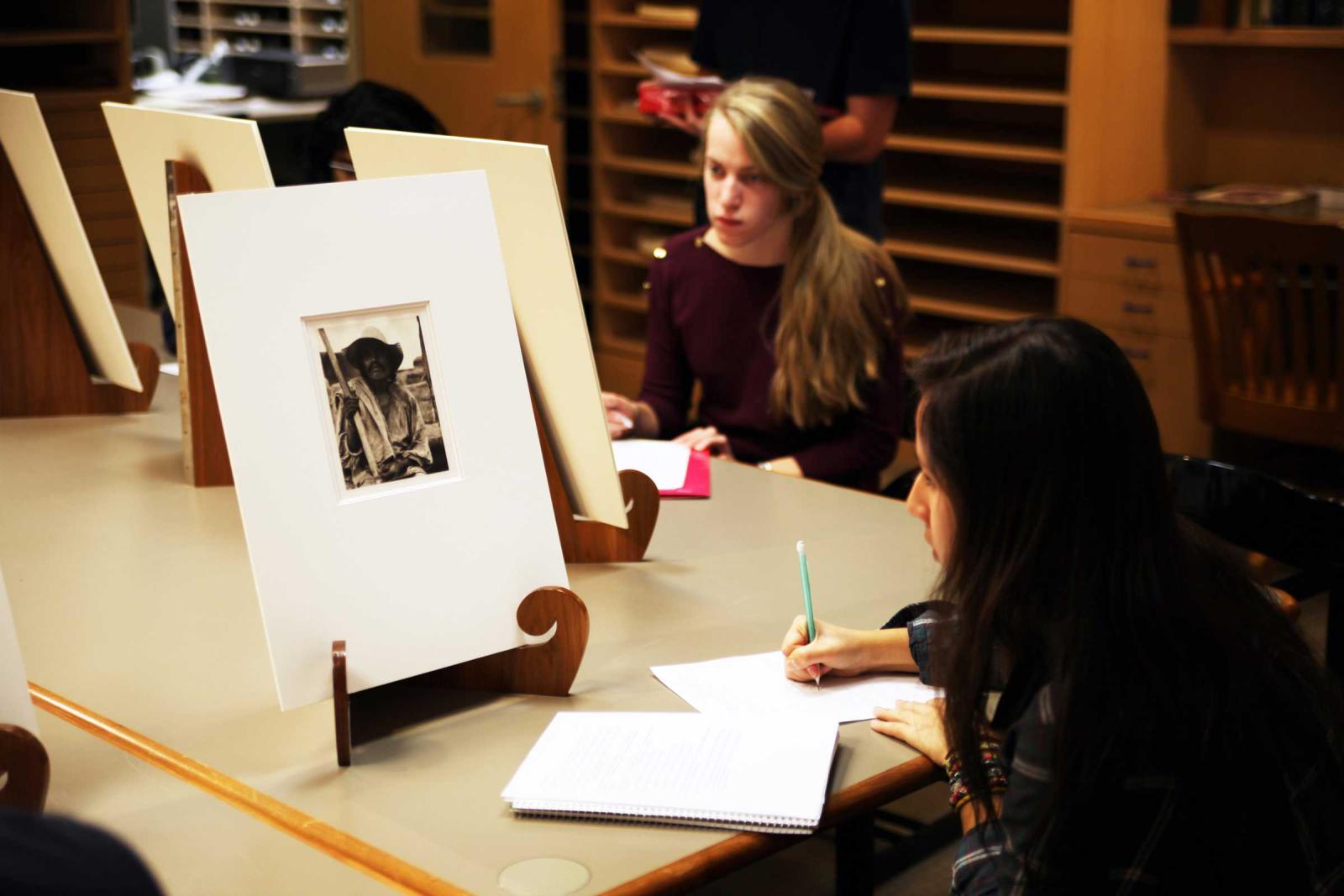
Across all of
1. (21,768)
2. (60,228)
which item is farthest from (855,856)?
(60,228)

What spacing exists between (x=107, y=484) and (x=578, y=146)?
3.40 meters

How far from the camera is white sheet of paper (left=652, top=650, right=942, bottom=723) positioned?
1249 millimetres

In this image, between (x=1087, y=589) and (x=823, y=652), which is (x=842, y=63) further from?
(x=1087, y=589)

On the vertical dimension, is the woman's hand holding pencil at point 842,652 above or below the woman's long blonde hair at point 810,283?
below

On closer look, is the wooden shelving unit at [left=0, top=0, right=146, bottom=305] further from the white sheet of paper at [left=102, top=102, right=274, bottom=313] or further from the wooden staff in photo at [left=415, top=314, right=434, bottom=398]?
the wooden staff in photo at [left=415, top=314, right=434, bottom=398]

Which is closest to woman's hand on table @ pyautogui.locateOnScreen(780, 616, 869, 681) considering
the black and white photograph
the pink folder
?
the black and white photograph

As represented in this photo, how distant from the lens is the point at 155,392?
2.36m

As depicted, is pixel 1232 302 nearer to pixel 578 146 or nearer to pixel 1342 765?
pixel 1342 765

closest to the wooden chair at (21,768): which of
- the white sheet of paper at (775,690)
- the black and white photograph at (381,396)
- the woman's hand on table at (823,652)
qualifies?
the black and white photograph at (381,396)

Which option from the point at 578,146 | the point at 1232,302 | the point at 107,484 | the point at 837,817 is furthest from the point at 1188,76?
the point at 837,817

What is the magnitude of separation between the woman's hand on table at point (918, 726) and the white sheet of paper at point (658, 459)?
Answer: 70 centimetres

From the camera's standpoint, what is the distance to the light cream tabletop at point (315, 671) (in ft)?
3.43

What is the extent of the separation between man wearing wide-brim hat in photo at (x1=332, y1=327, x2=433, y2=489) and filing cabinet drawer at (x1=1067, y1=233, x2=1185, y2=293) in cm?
282

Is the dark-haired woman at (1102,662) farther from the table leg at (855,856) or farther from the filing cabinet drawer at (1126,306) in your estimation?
the filing cabinet drawer at (1126,306)
